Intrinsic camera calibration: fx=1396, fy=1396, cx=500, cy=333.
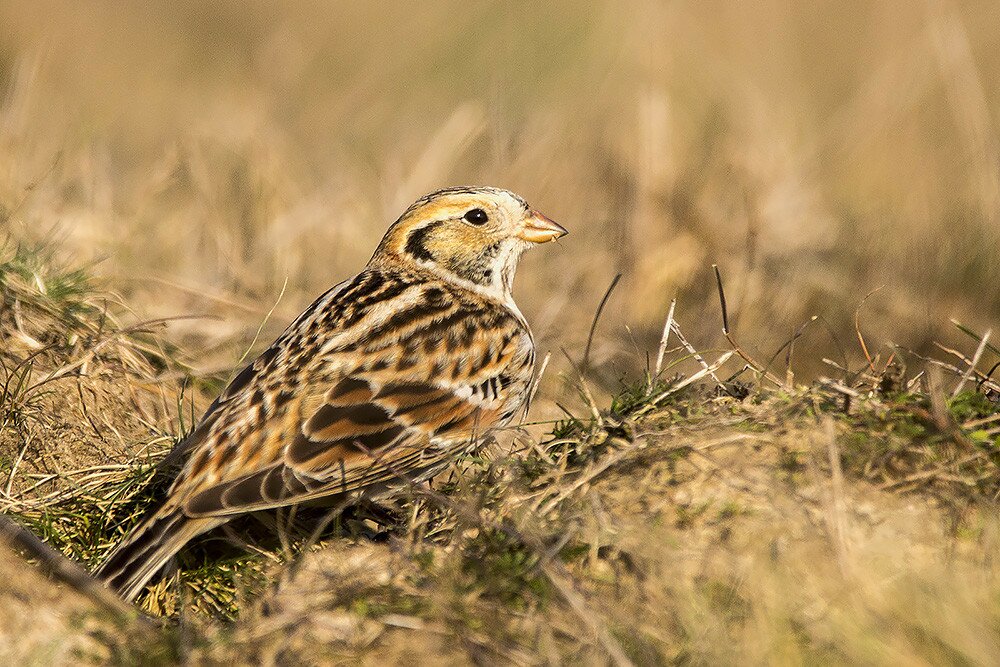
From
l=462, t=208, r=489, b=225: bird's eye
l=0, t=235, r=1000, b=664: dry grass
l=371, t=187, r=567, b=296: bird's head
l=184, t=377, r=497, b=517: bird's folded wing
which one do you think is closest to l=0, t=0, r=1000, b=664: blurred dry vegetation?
l=0, t=235, r=1000, b=664: dry grass

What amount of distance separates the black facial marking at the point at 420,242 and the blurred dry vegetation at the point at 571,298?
833mm

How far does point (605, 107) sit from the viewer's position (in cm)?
1029

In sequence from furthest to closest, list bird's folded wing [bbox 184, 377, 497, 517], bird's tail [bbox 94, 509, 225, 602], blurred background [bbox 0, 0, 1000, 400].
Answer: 1. blurred background [bbox 0, 0, 1000, 400]
2. bird's folded wing [bbox 184, 377, 497, 517]
3. bird's tail [bbox 94, 509, 225, 602]

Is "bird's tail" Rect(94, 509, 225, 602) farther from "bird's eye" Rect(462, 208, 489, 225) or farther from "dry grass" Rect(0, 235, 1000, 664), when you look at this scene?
"bird's eye" Rect(462, 208, 489, 225)

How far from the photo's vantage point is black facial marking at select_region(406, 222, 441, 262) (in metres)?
5.52

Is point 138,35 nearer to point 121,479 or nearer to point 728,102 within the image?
point 728,102

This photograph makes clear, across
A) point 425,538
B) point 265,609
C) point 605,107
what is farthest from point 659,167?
point 265,609

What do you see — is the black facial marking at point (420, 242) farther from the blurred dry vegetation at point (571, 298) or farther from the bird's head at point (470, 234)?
the blurred dry vegetation at point (571, 298)

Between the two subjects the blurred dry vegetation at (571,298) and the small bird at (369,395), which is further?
the small bird at (369,395)

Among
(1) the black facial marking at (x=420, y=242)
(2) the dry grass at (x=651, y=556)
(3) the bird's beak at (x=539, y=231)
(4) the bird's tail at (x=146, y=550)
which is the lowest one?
(2) the dry grass at (x=651, y=556)

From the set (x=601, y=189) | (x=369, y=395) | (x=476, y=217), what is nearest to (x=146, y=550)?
(x=369, y=395)

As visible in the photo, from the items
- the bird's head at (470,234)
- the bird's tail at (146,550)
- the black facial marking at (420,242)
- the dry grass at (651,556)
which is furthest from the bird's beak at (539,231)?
the bird's tail at (146,550)

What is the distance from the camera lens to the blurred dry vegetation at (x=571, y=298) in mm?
3342

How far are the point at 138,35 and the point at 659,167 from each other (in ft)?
29.1
